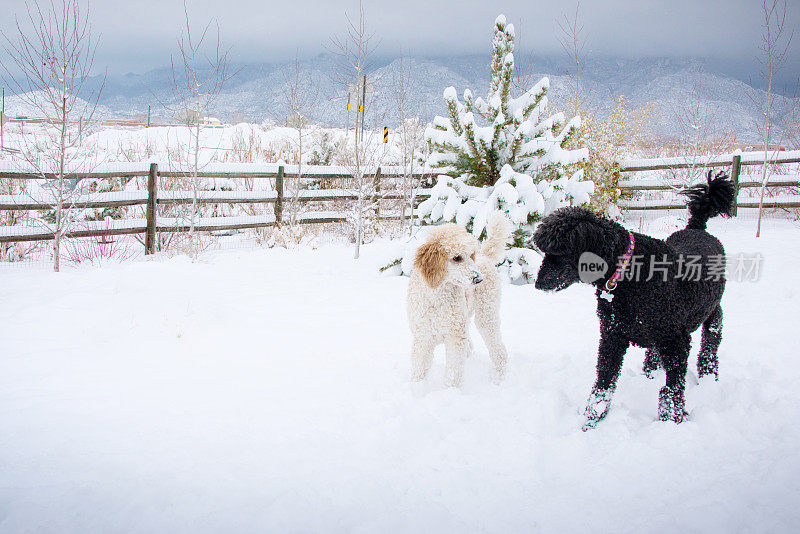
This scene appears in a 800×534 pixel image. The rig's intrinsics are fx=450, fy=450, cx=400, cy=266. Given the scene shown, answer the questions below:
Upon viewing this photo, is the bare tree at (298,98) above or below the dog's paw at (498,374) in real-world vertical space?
above

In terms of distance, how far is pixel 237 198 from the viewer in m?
9.77

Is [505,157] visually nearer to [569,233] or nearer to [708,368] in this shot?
[708,368]

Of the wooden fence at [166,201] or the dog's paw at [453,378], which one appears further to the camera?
the wooden fence at [166,201]

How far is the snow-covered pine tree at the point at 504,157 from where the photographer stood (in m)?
6.20

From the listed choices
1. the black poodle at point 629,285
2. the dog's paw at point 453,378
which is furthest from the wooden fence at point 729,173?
the dog's paw at point 453,378

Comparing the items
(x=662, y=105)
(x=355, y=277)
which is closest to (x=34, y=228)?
(x=355, y=277)

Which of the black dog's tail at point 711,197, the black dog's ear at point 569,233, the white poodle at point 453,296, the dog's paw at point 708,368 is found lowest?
the dog's paw at point 708,368

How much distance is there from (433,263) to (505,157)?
3978 millimetres

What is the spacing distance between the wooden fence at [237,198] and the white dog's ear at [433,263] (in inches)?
256

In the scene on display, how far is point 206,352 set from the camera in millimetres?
4047

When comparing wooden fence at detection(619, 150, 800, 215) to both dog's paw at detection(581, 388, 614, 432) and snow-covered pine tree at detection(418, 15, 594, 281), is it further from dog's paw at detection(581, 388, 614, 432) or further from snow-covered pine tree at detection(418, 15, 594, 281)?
dog's paw at detection(581, 388, 614, 432)

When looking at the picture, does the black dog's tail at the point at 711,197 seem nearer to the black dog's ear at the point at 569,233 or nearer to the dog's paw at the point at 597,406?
the black dog's ear at the point at 569,233

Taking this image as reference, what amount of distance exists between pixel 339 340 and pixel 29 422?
7.90 feet

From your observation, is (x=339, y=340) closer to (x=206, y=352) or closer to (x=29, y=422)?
(x=206, y=352)
